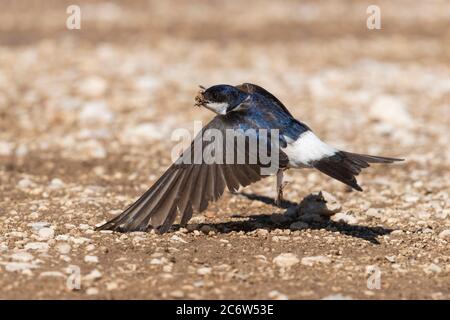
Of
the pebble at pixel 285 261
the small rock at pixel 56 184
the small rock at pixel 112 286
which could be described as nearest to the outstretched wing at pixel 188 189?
the pebble at pixel 285 261

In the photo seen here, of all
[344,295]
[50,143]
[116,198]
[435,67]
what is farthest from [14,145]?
[435,67]

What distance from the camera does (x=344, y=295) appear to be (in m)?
4.04

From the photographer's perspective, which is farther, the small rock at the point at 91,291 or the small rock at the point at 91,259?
the small rock at the point at 91,259

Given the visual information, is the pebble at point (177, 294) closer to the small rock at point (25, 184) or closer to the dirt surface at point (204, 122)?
the dirt surface at point (204, 122)

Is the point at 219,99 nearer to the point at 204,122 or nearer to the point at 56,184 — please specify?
the point at 56,184

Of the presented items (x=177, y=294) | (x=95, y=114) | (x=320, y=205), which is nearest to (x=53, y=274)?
(x=177, y=294)

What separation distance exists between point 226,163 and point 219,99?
0.42m

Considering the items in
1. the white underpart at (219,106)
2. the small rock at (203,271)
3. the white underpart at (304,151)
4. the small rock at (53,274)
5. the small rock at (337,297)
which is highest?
the white underpart at (219,106)

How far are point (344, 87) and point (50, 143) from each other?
12.2 feet

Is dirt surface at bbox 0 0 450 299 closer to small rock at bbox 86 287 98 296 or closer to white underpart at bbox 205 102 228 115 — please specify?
small rock at bbox 86 287 98 296

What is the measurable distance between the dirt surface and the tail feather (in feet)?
1.32

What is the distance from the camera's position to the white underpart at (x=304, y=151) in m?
5.00
